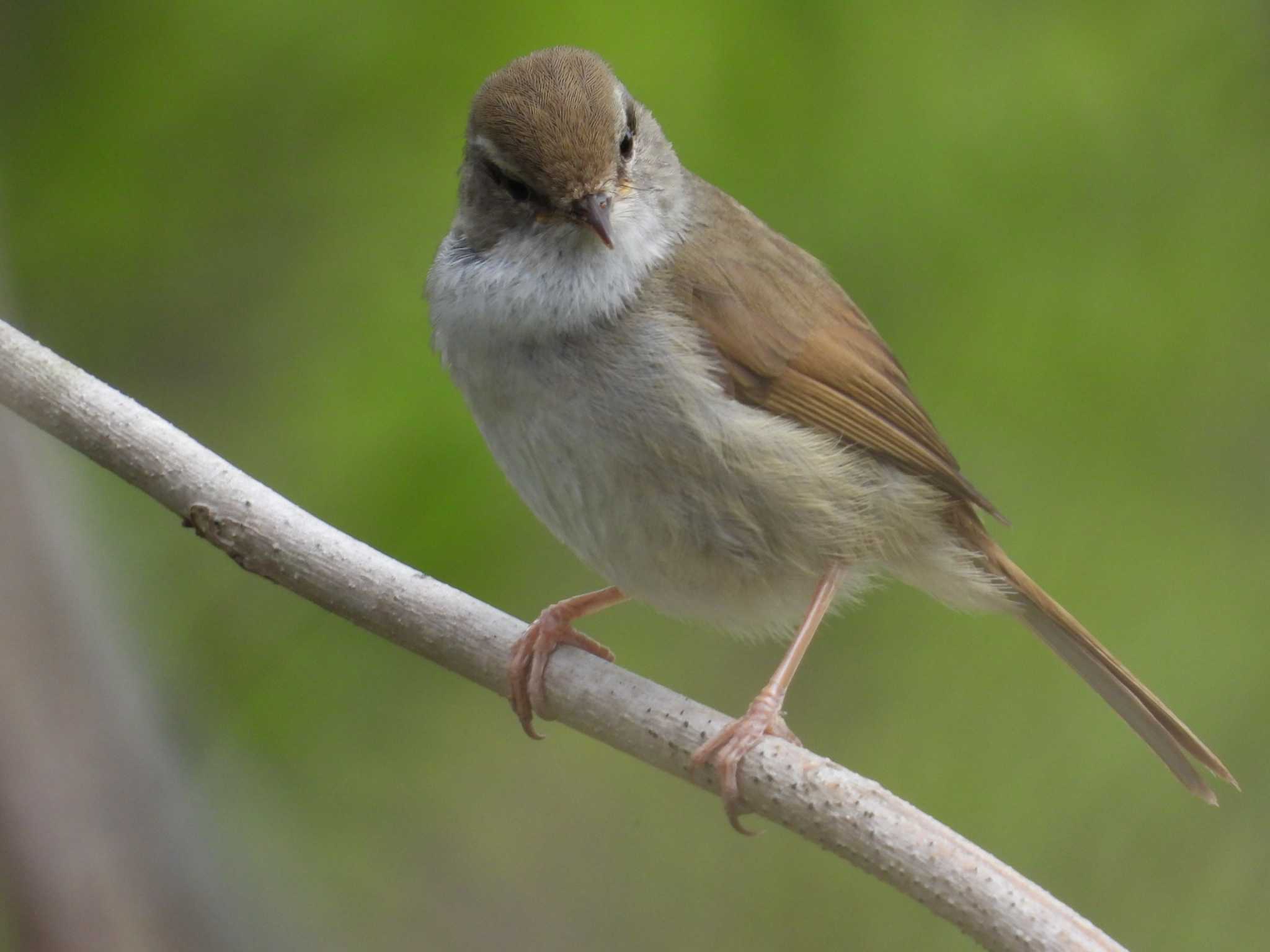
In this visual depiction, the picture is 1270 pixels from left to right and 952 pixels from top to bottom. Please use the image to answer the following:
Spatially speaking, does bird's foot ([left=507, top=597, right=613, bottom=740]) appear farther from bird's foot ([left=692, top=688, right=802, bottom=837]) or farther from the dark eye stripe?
the dark eye stripe

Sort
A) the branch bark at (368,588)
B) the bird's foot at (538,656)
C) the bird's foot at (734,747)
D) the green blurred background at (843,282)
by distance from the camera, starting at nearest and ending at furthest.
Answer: the branch bark at (368,588)
the bird's foot at (734,747)
the bird's foot at (538,656)
the green blurred background at (843,282)

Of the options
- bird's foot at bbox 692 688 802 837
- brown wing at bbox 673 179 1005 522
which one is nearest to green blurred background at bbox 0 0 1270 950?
brown wing at bbox 673 179 1005 522

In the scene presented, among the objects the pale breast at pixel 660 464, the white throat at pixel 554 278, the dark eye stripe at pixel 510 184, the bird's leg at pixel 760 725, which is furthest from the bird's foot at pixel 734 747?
the dark eye stripe at pixel 510 184

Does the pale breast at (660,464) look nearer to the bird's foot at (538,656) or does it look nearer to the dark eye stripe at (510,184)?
the bird's foot at (538,656)

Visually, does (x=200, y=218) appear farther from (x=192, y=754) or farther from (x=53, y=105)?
(x=192, y=754)

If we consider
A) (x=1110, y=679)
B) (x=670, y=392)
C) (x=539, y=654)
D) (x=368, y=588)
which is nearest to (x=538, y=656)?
(x=539, y=654)

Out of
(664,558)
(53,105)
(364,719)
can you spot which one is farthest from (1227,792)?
(53,105)
